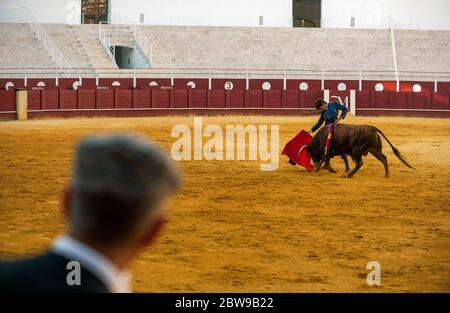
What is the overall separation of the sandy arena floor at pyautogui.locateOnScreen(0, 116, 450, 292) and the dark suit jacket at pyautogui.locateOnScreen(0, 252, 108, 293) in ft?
14.0

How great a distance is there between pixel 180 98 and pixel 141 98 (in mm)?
1269

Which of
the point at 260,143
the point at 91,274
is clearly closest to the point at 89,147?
the point at 91,274

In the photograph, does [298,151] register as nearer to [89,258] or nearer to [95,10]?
[89,258]

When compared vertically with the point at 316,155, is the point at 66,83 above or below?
above

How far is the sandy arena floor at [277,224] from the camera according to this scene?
6285 millimetres

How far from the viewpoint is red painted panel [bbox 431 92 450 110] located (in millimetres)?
28219

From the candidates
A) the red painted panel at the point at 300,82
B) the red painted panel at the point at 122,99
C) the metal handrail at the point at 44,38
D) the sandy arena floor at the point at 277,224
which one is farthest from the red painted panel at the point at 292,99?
the sandy arena floor at the point at 277,224

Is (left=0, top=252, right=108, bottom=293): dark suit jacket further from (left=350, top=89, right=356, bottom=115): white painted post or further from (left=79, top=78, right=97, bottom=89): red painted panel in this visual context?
(left=79, top=78, right=97, bottom=89): red painted panel

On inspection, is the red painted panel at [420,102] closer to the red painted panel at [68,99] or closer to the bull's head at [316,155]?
the red painted panel at [68,99]

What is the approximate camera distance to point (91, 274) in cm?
153

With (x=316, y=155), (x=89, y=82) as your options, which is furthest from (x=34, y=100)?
(x=316, y=155)

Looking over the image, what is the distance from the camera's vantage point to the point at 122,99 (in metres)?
26.2

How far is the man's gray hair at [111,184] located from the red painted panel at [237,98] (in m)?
26.0
